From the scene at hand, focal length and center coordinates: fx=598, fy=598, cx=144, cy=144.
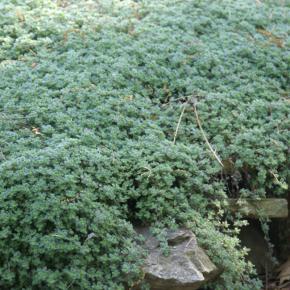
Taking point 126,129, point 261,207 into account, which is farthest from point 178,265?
point 126,129

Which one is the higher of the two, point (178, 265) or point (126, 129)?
point (126, 129)

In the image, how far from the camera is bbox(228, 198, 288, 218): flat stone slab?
183 inches

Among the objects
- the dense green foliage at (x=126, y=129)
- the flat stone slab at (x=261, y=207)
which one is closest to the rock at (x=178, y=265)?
the dense green foliage at (x=126, y=129)

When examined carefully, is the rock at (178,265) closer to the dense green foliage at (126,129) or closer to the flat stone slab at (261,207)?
the dense green foliage at (126,129)

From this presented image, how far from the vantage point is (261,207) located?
473 cm

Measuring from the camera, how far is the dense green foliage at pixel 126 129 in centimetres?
382

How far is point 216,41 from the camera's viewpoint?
6172mm

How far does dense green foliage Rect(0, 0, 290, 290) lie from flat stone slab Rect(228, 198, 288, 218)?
0.08 metres

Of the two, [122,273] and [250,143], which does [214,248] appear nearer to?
[122,273]

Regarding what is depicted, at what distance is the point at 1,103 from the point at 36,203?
1.48 m

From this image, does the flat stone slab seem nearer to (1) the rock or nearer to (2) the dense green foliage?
(2) the dense green foliage

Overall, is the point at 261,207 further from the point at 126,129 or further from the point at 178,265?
the point at 126,129

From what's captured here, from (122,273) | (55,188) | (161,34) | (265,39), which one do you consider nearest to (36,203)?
(55,188)

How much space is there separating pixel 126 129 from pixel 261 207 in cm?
125
